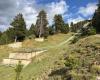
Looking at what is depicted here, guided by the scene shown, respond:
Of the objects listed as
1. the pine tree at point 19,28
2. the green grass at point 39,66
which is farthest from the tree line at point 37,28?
the green grass at point 39,66

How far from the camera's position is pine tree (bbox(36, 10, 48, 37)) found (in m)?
84.6

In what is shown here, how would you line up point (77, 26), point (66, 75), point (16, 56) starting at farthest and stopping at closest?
1. point (77, 26)
2. point (16, 56)
3. point (66, 75)

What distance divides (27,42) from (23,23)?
31.0ft

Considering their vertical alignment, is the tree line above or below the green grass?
above

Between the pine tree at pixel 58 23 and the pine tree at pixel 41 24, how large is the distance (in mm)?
7073

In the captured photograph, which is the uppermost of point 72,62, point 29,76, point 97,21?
point 97,21

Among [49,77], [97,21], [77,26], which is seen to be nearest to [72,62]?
[49,77]

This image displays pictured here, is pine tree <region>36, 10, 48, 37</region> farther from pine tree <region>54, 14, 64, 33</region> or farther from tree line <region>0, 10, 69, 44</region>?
pine tree <region>54, 14, 64, 33</region>

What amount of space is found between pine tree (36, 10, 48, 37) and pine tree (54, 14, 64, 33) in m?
7.07

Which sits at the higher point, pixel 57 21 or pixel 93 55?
pixel 57 21

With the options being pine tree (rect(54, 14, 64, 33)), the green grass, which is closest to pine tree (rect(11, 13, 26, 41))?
the green grass

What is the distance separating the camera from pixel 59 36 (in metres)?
86.3

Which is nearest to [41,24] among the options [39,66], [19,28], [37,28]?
[37,28]

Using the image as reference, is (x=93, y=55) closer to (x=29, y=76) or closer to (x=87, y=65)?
(x=87, y=65)
